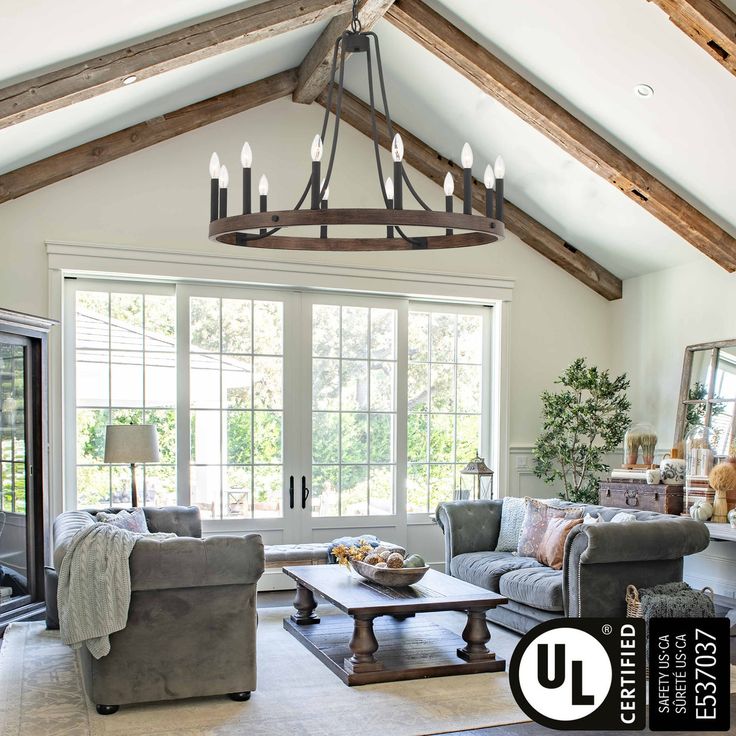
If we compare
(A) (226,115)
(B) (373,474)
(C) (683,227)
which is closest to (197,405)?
(B) (373,474)

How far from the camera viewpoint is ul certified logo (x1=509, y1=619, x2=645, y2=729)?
3568mm

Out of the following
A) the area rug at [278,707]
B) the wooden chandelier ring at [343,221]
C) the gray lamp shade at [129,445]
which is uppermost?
the wooden chandelier ring at [343,221]

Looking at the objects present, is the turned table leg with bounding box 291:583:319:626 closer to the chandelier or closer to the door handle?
the door handle

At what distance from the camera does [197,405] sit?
675 cm

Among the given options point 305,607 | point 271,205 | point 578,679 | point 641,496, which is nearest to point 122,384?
point 271,205

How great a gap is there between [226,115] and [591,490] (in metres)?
4.13

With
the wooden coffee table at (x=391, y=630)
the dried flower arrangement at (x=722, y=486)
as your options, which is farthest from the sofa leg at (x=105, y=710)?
the dried flower arrangement at (x=722, y=486)

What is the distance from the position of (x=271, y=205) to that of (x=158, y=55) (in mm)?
1914

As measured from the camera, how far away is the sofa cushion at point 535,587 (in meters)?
4.92

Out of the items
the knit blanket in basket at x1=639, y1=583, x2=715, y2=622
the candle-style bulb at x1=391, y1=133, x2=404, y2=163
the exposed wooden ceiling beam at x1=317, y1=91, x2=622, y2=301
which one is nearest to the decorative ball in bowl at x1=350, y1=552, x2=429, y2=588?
the knit blanket in basket at x1=639, y1=583, x2=715, y2=622

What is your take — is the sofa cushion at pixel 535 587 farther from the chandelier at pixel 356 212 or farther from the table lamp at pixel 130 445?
the table lamp at pixel 130 445

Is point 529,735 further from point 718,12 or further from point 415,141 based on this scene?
point 415,141

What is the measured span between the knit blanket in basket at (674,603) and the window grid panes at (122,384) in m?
3.50

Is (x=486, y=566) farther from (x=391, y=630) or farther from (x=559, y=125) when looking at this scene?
(x=559, y=125)
